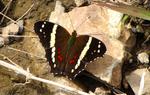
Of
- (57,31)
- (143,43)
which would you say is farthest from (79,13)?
(143,43)

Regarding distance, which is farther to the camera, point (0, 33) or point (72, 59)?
point (0, 33)

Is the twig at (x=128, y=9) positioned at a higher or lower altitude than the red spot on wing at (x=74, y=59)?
higher

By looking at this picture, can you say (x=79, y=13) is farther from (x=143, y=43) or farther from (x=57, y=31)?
(x=143, y=43)

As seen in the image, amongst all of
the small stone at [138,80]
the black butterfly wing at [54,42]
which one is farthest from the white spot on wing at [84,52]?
the small stone at [138,80]

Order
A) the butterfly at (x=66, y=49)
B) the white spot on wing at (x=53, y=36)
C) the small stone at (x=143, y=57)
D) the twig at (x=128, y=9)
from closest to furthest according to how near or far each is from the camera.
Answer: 1. the twig at (x=128, y=9)
2. the butterfly at (x=66, y=49)
3. the white spot on wing at (x=53, y=36)
4. the small stone at (x=143, y=57)

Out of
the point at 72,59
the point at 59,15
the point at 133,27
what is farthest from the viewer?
the point at 59,15

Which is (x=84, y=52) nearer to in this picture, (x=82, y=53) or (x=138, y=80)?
(x=82, y=53)

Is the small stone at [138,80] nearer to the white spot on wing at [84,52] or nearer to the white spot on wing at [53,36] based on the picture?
the white spot on wing at [84,52]

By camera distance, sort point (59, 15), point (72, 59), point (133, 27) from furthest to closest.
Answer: point (59, 15), point (133, 27), point (72, 59)
